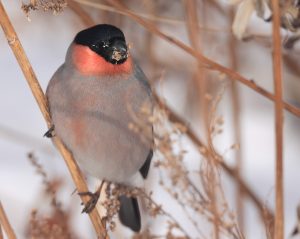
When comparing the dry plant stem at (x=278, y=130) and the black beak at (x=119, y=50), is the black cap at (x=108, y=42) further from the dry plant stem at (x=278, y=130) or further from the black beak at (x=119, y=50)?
the dry plant stem at (x=278, y=130)

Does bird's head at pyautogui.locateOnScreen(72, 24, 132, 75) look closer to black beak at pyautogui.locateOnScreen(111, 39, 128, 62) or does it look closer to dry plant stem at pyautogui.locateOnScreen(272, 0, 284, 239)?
black beak at pyautogui.locateOnScreen(111, 39, 128, 62)

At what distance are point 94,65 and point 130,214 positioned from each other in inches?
22.8

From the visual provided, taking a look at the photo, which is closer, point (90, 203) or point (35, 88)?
point (35, 88)

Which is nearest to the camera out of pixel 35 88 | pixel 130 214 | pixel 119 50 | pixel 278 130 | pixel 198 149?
pixel 278 130

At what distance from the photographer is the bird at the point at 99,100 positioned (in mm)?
1869

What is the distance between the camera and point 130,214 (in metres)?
2.32

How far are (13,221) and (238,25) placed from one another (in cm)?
154

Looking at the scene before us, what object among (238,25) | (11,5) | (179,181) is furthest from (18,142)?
(179,181)

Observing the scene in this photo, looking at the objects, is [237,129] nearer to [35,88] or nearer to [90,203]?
[90,203]

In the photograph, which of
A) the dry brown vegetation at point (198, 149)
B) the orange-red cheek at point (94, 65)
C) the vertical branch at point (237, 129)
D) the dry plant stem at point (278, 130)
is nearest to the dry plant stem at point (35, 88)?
the dry brown vegetation at point (198, 149)

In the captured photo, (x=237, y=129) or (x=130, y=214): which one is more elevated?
(x=237, y=129)

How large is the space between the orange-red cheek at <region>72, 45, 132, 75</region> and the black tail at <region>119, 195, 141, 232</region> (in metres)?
0.54

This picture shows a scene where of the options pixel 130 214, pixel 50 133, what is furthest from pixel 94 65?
pixel 130 214

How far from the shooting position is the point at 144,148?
198 cm
